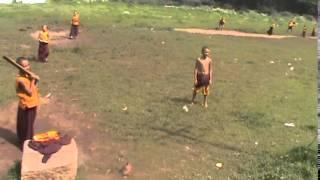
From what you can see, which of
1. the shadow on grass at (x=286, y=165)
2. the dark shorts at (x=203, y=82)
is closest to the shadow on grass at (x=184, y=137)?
the shadow on grass at (x=286, y=165)

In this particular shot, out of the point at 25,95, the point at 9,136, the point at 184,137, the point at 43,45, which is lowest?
the point at 9,136

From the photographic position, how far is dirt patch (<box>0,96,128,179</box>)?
9398 mm

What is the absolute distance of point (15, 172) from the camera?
28.7 ft

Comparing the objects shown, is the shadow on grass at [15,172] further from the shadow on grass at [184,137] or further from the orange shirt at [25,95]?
the shadow on grass at [184,137]

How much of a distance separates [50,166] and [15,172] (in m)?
0.85

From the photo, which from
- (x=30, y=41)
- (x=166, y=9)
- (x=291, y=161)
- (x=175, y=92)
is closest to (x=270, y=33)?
(x=166, y=9)

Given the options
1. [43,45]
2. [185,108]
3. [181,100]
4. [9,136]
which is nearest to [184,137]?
[185,108]

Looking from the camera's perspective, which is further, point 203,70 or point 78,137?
point 203,70

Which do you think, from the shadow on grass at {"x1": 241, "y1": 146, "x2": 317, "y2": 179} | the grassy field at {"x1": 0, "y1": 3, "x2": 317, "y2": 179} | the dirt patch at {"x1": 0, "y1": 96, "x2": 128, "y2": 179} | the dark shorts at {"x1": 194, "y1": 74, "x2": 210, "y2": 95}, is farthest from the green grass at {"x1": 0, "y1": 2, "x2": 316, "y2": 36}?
the shadow on grass at {"x1": 241, "y1": 146, "x2": 317, "y2": 179}

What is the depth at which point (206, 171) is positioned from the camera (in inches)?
371

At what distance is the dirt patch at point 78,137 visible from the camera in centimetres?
940

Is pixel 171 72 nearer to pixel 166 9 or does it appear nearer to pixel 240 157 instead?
pixel 240 157

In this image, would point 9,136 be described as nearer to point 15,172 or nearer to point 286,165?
point 15,172

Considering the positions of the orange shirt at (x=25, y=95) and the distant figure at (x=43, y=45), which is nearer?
the orange shirt at (x=25, y=95)
